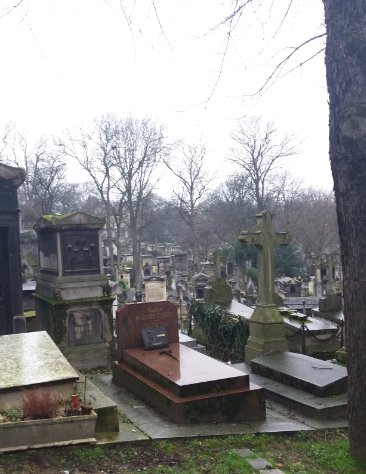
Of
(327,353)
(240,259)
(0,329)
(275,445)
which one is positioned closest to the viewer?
(275,445)

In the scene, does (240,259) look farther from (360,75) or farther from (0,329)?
(360,75)

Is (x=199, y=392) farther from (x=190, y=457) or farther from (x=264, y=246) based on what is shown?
(x=264, y=246)

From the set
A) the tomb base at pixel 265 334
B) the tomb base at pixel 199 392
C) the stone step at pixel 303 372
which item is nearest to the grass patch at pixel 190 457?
the tomb base at pixel 199 392

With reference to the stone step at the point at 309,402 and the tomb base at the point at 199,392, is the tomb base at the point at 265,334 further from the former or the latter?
the tomb base at the point at 199,392

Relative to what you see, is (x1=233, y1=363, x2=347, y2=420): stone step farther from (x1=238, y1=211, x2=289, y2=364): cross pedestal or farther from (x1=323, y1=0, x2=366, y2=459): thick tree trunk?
(x1=323, y1=0, x2=366, y2=459): thick tree trunk

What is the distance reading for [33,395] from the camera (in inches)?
159

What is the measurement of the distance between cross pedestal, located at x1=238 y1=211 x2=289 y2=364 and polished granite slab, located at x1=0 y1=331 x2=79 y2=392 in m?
4.55

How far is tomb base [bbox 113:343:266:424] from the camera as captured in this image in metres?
5.59

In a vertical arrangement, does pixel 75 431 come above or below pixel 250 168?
below

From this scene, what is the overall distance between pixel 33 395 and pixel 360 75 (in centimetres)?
359

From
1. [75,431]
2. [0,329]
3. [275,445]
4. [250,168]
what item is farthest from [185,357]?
[250,168]

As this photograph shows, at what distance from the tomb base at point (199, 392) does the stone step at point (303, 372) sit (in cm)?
115

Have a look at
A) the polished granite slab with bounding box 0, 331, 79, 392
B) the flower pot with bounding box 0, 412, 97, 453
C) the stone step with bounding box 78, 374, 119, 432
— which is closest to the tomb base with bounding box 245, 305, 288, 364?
the polished granite slab with bounding box 0, 331, 79, 392

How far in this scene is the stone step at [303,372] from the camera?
6609 mm
